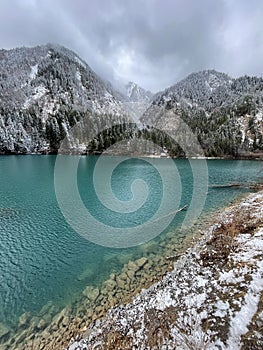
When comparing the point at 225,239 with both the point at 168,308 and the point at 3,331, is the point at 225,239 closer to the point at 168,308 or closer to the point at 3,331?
the point at 168,308

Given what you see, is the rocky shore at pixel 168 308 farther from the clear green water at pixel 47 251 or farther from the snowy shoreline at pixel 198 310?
the clear green water at pixel 47 251

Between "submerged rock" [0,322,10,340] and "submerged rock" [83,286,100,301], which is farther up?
"submerged rock" [83,286,100,301]

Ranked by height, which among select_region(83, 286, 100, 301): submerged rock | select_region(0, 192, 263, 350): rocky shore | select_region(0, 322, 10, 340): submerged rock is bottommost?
select_region(0, 322, 10, 340): submerged rock

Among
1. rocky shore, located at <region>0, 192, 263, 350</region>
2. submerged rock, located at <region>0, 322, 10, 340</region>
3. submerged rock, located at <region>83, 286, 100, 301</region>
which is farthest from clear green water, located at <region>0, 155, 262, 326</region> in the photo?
rocky shore, located at <region>0, 192, 263, 350</region>

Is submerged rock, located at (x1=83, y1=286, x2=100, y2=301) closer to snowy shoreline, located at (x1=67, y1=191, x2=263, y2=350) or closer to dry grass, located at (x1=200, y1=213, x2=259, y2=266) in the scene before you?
snowy shoreline, located at (x1=67, y1=191, x2=263, y2=350)

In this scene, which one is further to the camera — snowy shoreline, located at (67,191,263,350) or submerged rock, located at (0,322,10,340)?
submerged rock, located at (0,322,10,340)

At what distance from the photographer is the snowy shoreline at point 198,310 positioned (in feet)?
29.3

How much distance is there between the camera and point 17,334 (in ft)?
40.1

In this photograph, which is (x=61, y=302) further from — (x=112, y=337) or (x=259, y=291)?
(x=259, y=291)

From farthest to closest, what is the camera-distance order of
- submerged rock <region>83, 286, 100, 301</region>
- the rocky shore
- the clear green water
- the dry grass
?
1. the dry grass
2. the clear green water
3. submerged rock <region>83, 286, 100, 301</region>
4. the rocky shore

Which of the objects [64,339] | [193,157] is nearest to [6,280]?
[64,339]

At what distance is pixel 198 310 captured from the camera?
10.5m

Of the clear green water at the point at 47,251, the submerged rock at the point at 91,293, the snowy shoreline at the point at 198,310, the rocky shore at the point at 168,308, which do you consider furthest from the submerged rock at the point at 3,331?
the submerged rock at the point at 91,293

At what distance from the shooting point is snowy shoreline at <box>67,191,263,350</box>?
8922 mm
